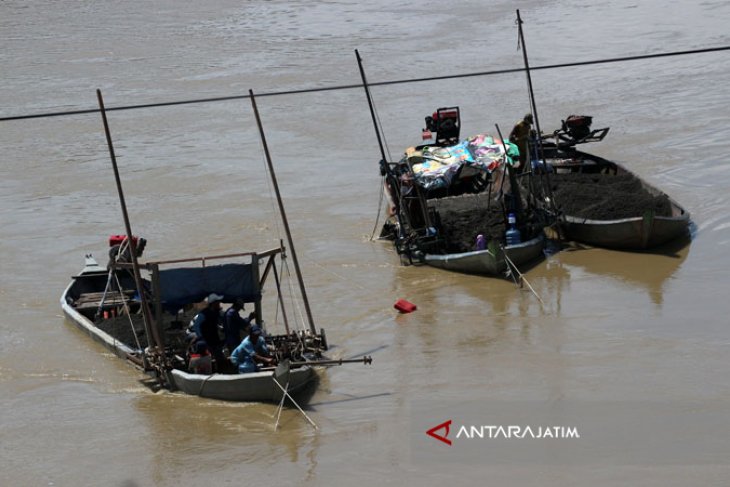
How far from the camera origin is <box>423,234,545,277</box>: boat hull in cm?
1519

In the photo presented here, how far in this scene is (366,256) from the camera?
16906 millimetres

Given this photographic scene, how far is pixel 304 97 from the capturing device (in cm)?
2703

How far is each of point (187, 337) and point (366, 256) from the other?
4.87 m

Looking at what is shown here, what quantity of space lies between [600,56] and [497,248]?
15.3m

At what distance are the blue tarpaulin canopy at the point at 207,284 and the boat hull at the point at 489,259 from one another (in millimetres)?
3912

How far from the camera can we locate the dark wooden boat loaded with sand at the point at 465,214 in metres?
15.5

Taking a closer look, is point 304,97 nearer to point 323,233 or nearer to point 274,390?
point 323,233

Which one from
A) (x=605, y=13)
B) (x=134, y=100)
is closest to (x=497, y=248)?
(x=134, y=100)

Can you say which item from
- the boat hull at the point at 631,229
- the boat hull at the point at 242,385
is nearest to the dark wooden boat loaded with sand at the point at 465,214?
the boat hull at the point at 631,229

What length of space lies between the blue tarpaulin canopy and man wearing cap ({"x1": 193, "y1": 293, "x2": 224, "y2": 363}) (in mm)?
265

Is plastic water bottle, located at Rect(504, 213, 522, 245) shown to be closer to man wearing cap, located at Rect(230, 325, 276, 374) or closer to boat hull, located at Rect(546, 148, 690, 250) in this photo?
boat hull, located at Rect(546, 148, 690, 250)

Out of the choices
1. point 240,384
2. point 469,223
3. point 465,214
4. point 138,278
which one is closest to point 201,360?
point 240,384

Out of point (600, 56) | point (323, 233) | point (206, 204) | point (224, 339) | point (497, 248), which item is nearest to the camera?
point (224, 339)

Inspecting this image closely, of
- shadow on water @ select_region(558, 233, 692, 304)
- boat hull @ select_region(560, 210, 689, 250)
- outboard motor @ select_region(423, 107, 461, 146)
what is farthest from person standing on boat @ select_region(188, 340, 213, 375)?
outboard motor @ select_region(423, 107, 461, 146)
